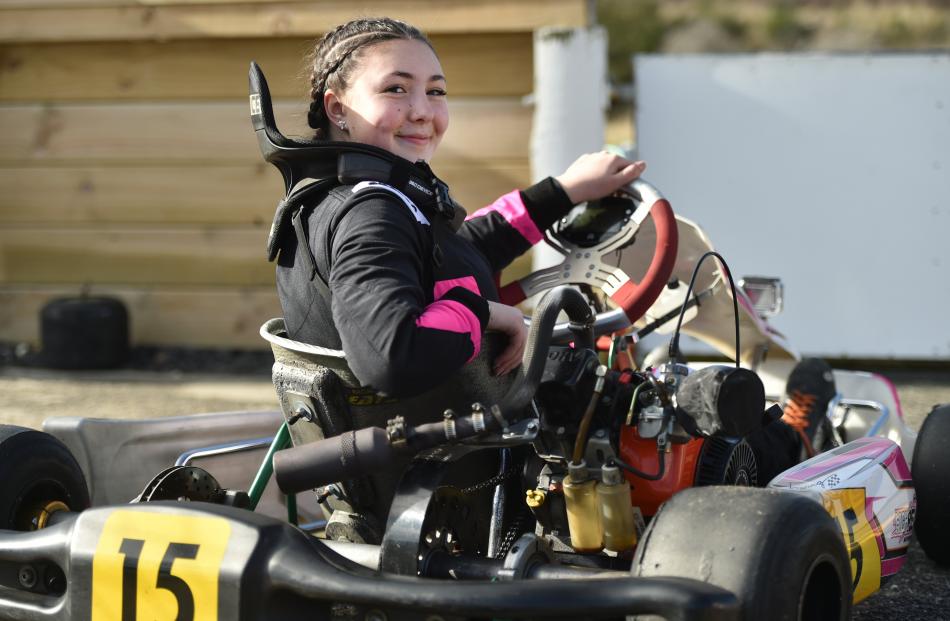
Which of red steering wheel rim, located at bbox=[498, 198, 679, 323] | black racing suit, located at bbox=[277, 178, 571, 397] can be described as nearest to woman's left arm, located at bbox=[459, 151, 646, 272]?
red steering wheel rim, located at bbox=[498, 198, 679, 323]

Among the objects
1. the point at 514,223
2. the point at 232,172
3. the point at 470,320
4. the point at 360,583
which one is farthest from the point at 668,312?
the point at 232,172

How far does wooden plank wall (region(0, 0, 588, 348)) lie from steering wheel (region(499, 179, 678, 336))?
3.17m

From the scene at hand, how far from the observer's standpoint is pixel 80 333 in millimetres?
6488

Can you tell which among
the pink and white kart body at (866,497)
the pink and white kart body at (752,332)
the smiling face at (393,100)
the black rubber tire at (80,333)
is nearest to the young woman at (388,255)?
the smiling face at (393,100)

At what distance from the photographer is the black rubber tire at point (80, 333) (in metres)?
6.48

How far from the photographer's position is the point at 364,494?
2422 mm

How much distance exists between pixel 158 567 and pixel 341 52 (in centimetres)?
113

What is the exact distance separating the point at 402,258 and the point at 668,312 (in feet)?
4.28

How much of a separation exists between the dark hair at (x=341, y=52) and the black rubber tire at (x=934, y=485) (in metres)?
1.69

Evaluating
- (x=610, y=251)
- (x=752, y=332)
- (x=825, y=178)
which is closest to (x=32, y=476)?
(x=610, y=251)

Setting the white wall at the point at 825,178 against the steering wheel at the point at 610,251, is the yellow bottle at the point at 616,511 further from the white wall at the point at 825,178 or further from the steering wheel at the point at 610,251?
the white wall at the point at 825,178

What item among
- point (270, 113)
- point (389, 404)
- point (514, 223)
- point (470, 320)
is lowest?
point (389, 404)

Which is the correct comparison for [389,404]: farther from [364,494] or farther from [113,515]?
[113,515]

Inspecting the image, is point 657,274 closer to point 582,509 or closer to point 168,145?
point 582,509
